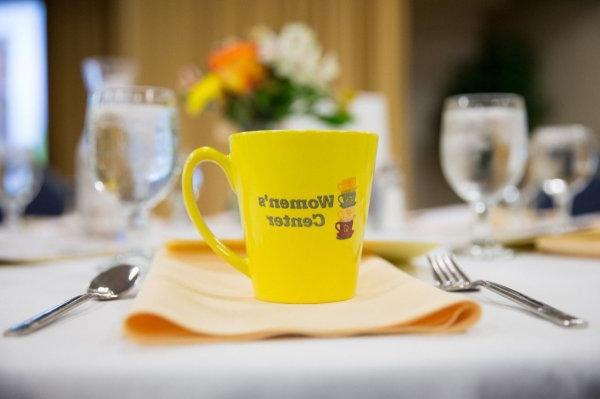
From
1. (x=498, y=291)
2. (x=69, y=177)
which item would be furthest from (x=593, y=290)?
(x=69, y=177)

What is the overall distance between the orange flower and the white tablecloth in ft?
3.64

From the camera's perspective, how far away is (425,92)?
709 centimetres

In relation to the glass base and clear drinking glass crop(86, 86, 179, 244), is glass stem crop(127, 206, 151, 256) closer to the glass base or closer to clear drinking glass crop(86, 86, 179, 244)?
clear drinking glass crop(86, 86, 179, 244)

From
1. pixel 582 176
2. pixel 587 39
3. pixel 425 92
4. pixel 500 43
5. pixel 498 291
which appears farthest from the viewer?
pixel 425 92

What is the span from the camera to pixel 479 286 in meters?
0.51

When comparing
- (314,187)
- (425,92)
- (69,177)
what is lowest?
(69,177)

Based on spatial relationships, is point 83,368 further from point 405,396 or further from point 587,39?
point 587,39

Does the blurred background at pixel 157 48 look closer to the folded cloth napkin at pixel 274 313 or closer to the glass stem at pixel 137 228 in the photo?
the glass stem at pixel 137 228

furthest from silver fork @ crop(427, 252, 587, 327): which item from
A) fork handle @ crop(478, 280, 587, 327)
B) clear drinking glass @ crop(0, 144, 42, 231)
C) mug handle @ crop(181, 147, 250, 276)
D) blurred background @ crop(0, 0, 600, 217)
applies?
blurred background @ crop(0, 0, 600, 217)

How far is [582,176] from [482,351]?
944mm

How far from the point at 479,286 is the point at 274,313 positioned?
0.19m

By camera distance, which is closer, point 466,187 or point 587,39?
point 466,187

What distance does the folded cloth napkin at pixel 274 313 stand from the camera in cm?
35

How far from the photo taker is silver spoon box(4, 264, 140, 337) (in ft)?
1.21
